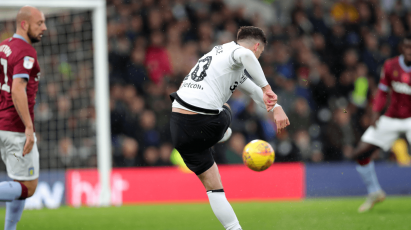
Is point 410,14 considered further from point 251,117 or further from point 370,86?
point 251,117

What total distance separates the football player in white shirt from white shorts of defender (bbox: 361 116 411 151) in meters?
3.93

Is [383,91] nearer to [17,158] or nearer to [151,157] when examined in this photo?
[151,157]

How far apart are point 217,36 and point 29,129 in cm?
878

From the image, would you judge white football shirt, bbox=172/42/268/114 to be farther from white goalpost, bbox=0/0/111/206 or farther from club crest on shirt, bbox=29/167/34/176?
white goalpost, bbox=0/0/111/206

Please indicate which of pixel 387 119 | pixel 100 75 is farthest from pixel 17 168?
pixel 387 119

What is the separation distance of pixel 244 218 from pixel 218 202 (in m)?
2.76

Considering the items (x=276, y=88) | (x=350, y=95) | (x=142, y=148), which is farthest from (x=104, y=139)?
(x=350, y=95)

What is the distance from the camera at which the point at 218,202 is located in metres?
4.60

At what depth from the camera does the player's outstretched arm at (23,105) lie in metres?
4.96

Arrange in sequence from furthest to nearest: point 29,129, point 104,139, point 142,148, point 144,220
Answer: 1. point 142,148
2. point 104,139
3. point 144,220
4. point 29,129

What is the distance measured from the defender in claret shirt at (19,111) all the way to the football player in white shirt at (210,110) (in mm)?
1469

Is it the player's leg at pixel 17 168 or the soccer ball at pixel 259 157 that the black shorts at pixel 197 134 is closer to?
the soccer ball at pixel 259 157

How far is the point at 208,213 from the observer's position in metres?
8.02

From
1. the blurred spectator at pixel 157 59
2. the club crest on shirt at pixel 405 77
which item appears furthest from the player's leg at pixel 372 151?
the blurred spectator at pixel 157 59
